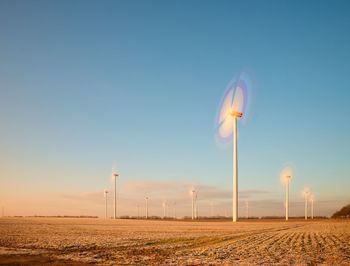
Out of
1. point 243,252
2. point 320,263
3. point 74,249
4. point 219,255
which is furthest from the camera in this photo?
point 74,249

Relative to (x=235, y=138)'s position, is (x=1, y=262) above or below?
below

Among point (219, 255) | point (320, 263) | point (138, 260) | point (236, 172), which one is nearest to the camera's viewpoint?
point (320, 263)

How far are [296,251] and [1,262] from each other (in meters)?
21.2

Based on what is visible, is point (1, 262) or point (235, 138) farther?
point (235, 138)

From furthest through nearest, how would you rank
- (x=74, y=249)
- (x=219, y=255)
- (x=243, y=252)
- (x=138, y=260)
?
(x=74, y=249)
(x=243, y=252)
(x=219, y=255)
(x=138, y=260)

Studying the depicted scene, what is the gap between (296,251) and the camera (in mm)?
35156

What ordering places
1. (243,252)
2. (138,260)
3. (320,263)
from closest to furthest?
1. (320,263)
2. (138,260)
3. (243,252)

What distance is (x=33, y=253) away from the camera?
3341 centimetres

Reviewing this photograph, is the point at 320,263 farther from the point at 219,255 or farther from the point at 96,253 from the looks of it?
the point at 96,253

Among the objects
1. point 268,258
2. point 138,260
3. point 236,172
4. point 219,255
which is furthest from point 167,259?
point 236,172

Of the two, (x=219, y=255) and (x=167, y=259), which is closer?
(x=167, y=259)

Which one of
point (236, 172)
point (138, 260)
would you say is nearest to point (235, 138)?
point (236, 172)

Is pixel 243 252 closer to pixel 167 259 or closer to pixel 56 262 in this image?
pixel 167 259

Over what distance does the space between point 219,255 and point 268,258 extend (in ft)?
11.8
